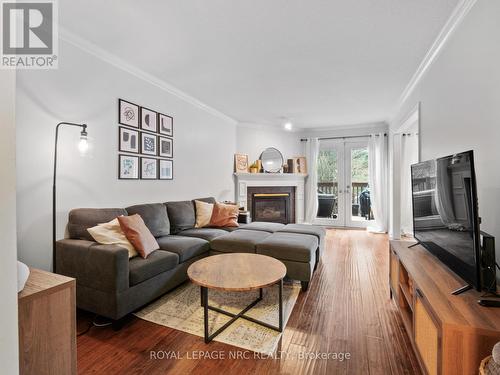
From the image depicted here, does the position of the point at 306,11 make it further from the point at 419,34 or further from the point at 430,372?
the point at 430,372

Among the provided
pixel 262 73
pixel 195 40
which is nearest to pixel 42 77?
pixel 195 40

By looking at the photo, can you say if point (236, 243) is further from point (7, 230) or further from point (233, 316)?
point (7, 230)

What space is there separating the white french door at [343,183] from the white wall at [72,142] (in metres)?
3.86

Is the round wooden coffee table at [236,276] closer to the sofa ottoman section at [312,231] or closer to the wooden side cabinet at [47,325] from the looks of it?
the wooden side cabinet at [47,325]

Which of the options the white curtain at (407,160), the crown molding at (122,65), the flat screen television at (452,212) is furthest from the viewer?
the white curtain at (407,160)

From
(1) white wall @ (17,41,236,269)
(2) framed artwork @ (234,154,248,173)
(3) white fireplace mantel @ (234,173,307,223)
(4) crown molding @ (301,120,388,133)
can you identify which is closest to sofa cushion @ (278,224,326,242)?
(1) white wall @ (17,41,236,269)

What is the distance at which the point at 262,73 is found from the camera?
3086 millimetres

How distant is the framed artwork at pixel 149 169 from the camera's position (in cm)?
322

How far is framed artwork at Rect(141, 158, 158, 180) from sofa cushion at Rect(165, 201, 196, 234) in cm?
43

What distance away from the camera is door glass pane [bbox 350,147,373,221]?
5941 millimetres

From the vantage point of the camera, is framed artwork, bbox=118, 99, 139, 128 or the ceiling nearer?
the ceiling

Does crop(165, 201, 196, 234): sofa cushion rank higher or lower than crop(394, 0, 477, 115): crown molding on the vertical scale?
lower

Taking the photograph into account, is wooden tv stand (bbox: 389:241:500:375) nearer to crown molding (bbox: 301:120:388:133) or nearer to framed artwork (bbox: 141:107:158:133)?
framed artwork (bbox: 141:107:158:133)

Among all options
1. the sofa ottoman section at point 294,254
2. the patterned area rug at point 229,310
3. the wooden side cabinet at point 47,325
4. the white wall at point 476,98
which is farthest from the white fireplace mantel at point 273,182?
the wooden side cabinet at point 47,325
